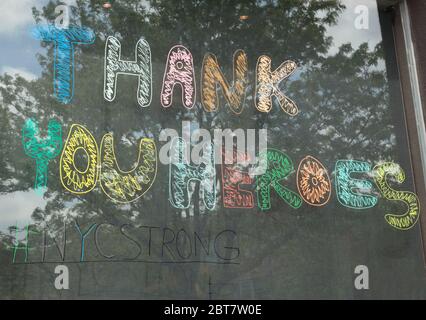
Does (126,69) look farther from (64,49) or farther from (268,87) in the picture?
(268,87)

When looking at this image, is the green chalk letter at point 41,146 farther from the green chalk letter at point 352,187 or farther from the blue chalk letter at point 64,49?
the green chalk letter at point 352,187

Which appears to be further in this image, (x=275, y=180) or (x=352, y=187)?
(x=352, y=187)

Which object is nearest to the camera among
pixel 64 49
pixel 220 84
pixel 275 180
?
pixel 64 49

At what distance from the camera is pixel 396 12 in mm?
4656

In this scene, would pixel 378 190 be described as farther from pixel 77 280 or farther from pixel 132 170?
pixel 77 280

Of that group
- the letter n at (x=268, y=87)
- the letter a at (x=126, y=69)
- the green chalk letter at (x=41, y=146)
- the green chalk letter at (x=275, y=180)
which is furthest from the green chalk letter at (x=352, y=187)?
the green chalk letter at (x=41, y=146)

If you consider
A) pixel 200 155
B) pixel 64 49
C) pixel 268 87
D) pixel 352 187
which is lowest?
pixel 352 187

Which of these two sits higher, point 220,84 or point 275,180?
point 220,84

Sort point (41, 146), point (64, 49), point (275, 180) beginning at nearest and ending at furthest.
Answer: point (41, 146)
point (64, 49)
point (275, 180)

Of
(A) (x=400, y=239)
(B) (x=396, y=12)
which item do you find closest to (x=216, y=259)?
(A) (x=400, y=239)

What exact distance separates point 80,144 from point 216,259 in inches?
47.8

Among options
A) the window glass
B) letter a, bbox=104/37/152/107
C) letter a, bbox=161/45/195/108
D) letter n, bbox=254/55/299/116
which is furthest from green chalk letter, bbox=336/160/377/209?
letter a, bbox=104/37/152/107

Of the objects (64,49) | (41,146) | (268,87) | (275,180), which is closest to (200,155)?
(275,180)

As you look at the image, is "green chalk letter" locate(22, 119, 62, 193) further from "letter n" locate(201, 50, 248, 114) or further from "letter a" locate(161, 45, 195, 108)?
"letter n" locate(201, 50, 248, 114)
